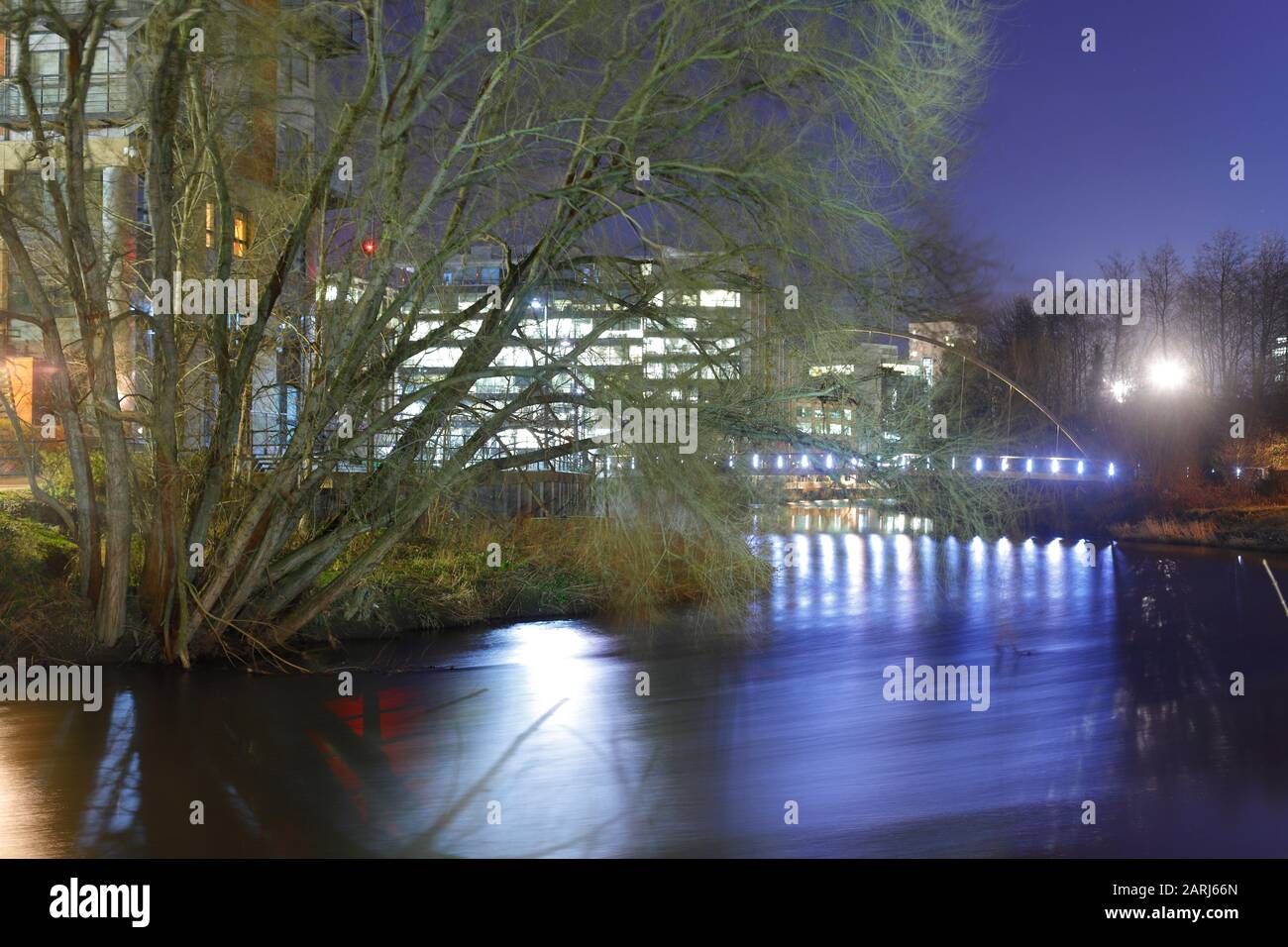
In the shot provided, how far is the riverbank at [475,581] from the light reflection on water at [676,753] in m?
0.75

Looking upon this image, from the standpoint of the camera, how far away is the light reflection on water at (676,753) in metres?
11.3

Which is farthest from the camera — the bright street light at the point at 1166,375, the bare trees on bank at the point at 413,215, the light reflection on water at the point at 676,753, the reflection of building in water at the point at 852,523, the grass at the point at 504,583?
the bright street light at the point at 1166,375

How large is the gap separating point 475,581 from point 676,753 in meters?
8.72

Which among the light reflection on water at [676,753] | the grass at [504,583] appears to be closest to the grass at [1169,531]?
the light reflection on water at [676,753]

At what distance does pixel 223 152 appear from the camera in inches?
678

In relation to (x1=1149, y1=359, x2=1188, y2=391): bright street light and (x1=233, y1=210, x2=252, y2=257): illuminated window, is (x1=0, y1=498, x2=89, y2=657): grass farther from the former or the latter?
(x1=1149, y1=359, x2=1188, y2=391): bright street light

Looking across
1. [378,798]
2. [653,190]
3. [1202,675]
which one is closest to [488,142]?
[653,190]

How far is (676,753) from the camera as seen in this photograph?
14148 mm

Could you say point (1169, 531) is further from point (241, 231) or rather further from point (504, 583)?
point (241, 231)

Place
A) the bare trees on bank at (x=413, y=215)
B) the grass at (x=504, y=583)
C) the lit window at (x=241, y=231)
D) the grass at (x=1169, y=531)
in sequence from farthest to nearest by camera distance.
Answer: the grass at (x=1169, y=531)
the grass at (x=504, y=583)
the lit window at (x=241, y=231)
the bare trees on bank at (x=413, y=215)

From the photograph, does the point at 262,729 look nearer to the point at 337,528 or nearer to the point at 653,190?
the point at 337,528

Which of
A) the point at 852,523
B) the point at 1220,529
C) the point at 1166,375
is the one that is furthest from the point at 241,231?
the point at 1166,375

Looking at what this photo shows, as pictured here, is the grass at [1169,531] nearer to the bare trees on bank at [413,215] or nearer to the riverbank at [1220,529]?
the riverbank at [1220,529]

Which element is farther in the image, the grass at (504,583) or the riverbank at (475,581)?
the grass at (504,583)
